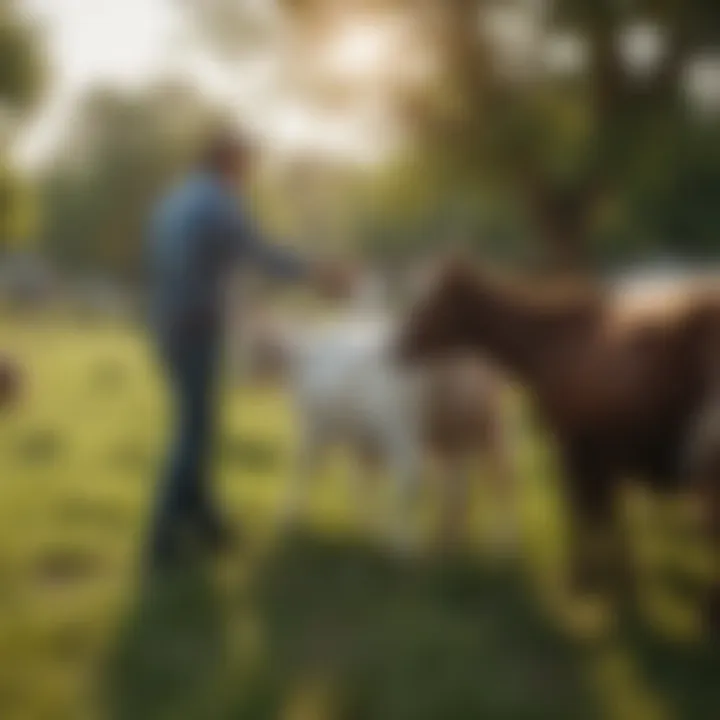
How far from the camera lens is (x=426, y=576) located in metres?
1.28

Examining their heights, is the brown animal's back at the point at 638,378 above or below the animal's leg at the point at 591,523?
above

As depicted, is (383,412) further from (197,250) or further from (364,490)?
(197,250)

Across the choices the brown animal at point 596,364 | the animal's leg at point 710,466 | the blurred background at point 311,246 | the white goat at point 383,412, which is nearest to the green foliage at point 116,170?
the blurred background at point 311,246

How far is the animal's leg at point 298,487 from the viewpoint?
1.28 meters

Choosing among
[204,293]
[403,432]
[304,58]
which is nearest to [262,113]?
[304,58]

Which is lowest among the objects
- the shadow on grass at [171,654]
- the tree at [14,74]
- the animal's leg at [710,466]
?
the shadow on grass at [171,654]

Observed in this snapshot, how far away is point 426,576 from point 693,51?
0.55 m

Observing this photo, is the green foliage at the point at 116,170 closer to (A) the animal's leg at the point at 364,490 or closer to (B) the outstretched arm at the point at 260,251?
(B) the outstretched arm at the point at 260,251

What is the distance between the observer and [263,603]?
127cm

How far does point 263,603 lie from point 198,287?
0.97 feet

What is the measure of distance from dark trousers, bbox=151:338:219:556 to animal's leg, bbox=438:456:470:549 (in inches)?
8.2

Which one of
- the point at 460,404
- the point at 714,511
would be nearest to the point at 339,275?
the point at 460,404

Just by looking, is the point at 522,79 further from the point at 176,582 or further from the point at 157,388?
the point at 176,582

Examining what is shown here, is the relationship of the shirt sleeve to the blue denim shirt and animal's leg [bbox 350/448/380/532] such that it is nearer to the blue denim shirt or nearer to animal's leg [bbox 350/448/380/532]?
the blue denim shirt
